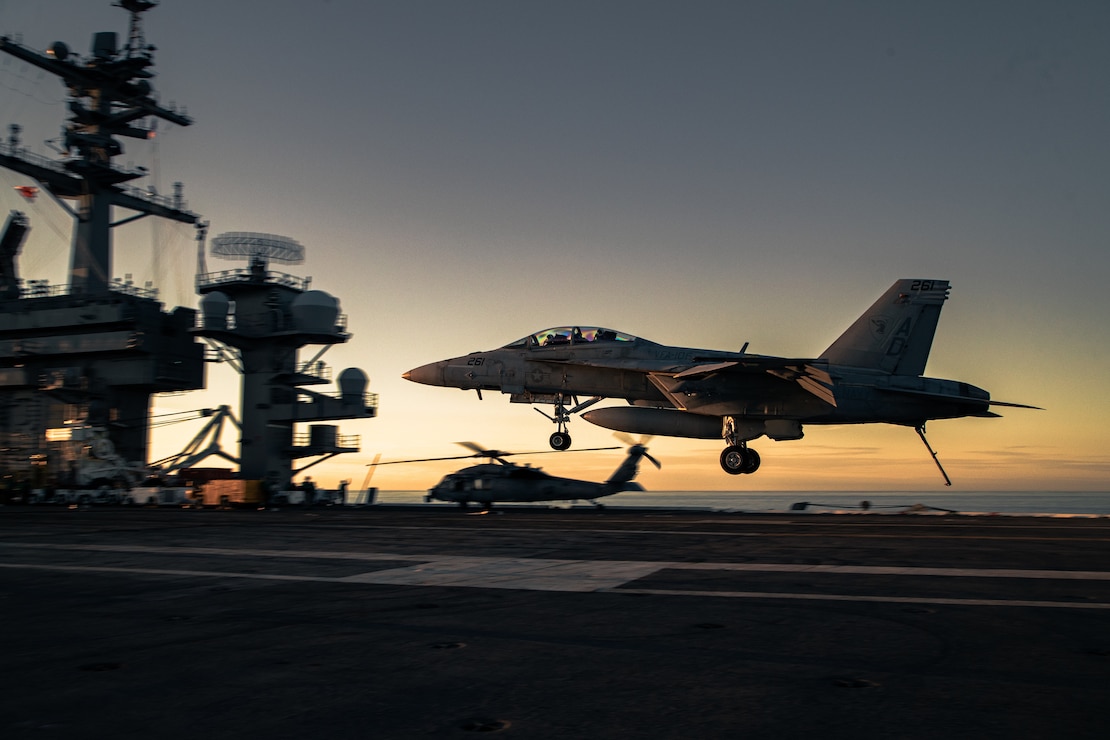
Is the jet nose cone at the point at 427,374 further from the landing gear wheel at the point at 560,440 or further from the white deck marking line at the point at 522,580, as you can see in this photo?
the white deck marking line at the point at 522,580

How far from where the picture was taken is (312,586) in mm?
9516

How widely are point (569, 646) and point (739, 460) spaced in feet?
81.4

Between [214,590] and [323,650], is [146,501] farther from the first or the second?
Answer: [323,650]

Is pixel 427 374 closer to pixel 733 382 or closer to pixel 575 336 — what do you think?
pixel 575 336

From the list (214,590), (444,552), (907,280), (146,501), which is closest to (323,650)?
(214,590)

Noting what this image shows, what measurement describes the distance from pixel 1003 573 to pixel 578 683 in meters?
7.03

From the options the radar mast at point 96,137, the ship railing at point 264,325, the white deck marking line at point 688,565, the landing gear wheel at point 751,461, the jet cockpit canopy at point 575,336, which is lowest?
the white deck marking line at point 688,565

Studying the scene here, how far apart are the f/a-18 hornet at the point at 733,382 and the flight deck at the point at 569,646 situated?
17003mm

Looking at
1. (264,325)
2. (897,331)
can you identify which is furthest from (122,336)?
(897,331)

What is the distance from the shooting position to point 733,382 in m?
29.3

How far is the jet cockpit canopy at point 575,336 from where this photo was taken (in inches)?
1193

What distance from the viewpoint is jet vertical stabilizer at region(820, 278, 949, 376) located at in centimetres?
3061

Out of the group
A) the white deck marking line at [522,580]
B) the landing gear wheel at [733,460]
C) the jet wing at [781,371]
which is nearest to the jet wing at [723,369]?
the jet wing at [781,371]

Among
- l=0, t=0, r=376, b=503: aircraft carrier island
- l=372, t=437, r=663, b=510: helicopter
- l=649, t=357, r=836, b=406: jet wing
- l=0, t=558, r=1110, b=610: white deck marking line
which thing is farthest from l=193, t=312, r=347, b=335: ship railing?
l=0, t=558, r=1110, b=610: white deck marking line
